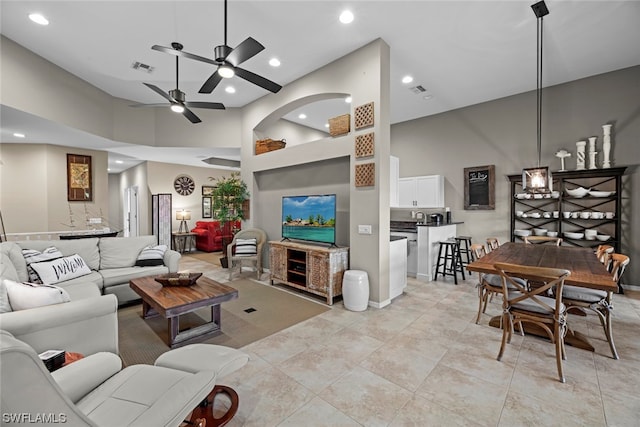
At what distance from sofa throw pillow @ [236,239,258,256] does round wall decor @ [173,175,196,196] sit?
4960mm

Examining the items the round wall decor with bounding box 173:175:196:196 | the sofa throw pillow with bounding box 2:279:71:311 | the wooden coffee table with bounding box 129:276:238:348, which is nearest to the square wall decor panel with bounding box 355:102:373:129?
the wooden coffee table with bounding box 129:276:238:348

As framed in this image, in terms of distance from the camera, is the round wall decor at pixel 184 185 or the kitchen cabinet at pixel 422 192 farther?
the round wall decor at pixel 184 185

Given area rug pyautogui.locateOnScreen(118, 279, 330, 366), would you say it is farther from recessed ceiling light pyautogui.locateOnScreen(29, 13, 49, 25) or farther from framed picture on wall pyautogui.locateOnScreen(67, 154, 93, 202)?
framed picture on wall pyautogui.locateOnScreen(67, 154, 93, 202)

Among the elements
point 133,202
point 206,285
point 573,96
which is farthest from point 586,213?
point 133,202

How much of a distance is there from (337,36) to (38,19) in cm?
366

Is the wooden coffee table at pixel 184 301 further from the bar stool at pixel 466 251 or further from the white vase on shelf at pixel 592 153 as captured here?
the white vase on shelf at pixel 592 153

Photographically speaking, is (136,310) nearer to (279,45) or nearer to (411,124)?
(279,45)

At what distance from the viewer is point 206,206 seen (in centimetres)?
956

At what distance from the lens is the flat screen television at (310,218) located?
4.20 meters

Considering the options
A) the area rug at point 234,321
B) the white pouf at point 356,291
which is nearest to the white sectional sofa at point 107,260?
the area rug at point 234,321

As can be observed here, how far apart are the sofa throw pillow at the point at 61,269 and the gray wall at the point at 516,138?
619cm

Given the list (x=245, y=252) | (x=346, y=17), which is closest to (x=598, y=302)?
(x=346, y=17)

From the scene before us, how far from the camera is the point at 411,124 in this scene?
22.4 feet

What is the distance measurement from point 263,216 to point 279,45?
3.22 meters
